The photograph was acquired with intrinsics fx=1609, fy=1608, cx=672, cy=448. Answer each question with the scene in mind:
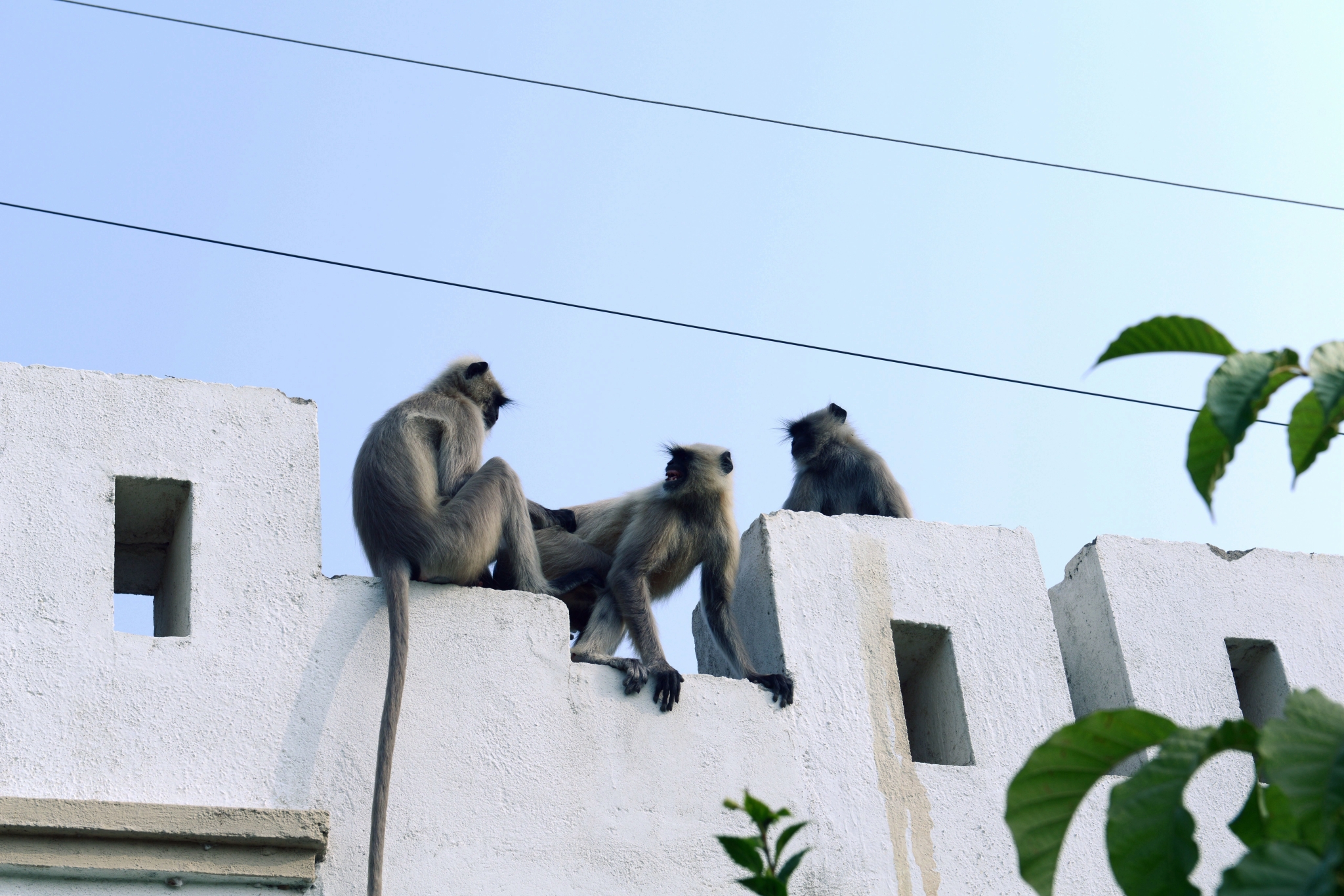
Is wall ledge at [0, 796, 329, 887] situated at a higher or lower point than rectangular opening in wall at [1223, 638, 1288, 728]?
lower

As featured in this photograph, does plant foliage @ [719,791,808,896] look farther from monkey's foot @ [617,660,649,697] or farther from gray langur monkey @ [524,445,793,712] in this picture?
gray langur monkey @ [524,445,793,712]

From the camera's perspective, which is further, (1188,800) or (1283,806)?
(1188,800)

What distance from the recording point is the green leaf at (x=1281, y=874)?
1.17 meters

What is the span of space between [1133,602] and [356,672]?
286cm

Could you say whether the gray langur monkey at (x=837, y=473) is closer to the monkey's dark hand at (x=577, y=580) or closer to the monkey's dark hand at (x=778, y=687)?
the monkey's dark hand at (x=577, y=580)

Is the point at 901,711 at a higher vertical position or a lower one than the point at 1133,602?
lower

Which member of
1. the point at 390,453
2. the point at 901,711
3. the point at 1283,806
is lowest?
the point at 1283,806

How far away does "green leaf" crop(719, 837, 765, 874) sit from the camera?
1644 mm

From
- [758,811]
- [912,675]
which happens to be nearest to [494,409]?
[912,675]

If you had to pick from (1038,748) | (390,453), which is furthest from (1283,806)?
(390,453)

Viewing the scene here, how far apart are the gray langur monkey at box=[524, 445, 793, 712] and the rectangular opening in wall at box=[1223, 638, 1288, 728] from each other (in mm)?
1897

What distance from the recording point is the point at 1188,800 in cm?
555

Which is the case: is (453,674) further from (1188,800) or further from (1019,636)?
(1188,800)

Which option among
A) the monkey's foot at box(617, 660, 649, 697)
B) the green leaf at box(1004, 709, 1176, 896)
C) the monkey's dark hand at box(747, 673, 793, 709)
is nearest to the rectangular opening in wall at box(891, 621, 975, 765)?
the monkey's dark hand at box(747, 673, 793, 709)
